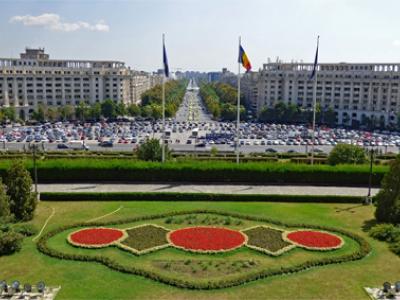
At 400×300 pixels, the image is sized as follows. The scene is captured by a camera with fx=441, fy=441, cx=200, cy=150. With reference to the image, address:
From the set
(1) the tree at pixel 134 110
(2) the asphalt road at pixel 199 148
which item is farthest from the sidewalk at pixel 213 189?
(1) the tree at pixel 134 110

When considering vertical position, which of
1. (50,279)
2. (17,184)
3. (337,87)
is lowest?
(50,279)

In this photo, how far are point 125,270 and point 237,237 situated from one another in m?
8.18

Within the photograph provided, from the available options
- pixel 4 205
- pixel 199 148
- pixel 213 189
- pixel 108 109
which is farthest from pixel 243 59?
pixel 108 109

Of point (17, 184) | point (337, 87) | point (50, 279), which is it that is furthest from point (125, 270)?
point (337, 87)

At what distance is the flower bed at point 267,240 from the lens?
26.3m

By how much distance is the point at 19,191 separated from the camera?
31312 mm

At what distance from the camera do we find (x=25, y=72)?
131000 mm

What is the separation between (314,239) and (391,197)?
7.05 meters

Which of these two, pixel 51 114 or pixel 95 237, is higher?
pixel 51 114

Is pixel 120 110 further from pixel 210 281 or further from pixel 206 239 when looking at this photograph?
pixel 210 281

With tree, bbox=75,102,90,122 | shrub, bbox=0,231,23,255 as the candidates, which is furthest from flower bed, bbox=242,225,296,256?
tree, bbox=75,102,90,122

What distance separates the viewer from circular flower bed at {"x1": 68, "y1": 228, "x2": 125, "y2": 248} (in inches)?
1066

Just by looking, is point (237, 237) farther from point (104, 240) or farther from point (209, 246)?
point (104, 240)

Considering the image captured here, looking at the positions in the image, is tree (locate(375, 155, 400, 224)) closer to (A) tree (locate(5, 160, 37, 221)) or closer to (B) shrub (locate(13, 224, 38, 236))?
(B) shrub (locate(13, 224, 38, 236))
